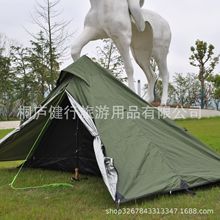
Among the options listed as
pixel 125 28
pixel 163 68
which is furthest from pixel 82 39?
pixel 163 68

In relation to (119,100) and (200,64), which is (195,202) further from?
(200,64)

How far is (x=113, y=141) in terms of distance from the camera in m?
3.88

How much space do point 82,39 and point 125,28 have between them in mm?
699

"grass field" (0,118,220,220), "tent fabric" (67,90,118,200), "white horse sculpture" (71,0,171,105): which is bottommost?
"grass field" (0,118,220,220)

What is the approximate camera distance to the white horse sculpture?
5828mm

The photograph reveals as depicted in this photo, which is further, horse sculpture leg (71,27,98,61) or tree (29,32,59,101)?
tree (29,32,59,101)

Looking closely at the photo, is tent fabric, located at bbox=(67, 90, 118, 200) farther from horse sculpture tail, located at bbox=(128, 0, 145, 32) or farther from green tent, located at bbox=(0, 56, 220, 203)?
horse sculpture tail, located at bbox=(128, 0, 145, 32)

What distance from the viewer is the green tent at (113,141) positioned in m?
3.62

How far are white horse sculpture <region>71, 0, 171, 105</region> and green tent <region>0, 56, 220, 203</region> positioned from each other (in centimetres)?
130

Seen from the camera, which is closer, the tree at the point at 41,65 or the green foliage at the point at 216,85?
the tree at the point at 41,65

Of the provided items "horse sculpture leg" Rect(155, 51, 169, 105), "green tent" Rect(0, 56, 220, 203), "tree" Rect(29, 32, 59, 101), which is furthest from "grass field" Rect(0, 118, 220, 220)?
"tree" Rect(29, 32, 59, 101)

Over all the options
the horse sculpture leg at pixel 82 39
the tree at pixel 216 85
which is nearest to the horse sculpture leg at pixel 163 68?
the horse sculpture leg at pixel 82 39

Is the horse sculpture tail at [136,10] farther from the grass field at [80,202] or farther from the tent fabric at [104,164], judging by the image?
the grass field at [80,202]

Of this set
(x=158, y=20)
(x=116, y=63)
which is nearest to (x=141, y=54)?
(x=158, y=20)
